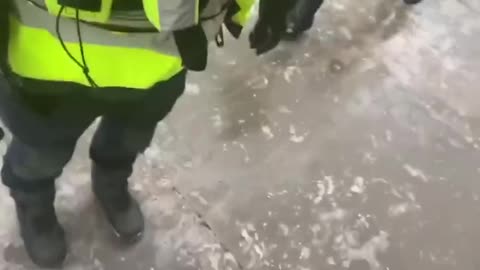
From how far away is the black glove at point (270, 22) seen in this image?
87 centimetres

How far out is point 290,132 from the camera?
159 centimetres

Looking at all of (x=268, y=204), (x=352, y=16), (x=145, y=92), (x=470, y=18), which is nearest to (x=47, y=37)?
(x=145, y=92)

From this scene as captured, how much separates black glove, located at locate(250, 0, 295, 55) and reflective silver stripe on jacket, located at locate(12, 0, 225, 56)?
0.14ft


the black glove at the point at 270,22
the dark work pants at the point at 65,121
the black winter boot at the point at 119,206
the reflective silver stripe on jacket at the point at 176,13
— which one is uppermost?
the reflective silver stripe on jacket at the point at 176,13

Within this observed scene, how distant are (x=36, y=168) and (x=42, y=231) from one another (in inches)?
8.5

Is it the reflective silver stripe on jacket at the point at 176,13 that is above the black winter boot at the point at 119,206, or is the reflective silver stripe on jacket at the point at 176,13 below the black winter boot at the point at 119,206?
above

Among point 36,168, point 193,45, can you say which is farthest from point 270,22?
point 36,168

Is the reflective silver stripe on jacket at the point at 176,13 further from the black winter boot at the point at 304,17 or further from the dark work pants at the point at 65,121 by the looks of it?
the black winter boot at the point at 304,17

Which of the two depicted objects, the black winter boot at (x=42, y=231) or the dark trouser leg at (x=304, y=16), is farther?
the dark trouser leg at (x=304, y=16)

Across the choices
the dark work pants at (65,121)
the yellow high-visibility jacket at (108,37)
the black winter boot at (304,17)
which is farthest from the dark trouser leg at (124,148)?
the black winter boot at (304,17)

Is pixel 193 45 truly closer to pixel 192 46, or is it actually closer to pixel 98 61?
pixel 192 46

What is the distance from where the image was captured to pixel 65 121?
100cm

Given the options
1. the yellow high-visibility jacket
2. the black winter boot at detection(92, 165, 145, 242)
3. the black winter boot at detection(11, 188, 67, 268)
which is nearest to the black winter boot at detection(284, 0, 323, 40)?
the black winter boot at detection(92, 165, 145, 242)

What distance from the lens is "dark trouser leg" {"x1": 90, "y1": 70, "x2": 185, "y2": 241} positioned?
1.04 meters
